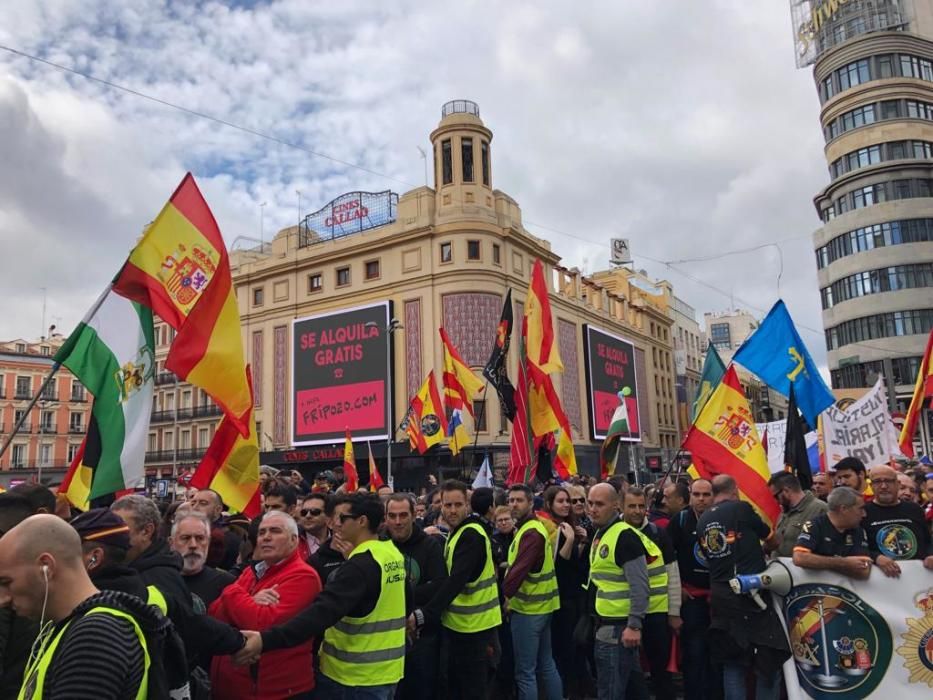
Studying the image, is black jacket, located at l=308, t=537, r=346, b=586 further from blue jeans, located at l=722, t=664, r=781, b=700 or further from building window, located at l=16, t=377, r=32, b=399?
building window, located at l=16, t=377, r=32, b=399

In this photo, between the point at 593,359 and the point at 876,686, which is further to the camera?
the point at 593,359

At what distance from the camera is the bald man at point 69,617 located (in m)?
2.27

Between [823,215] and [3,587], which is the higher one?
[823,215]

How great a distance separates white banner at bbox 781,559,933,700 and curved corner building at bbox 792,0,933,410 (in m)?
40.7

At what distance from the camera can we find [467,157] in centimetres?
3878

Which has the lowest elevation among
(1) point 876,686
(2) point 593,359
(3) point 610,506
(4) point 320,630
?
(1) point 876,686

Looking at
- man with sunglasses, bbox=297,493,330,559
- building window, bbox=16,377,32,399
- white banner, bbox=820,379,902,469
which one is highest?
building window, bbox=16,377,32,399

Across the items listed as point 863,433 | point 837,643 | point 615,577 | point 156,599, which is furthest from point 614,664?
point 863,433

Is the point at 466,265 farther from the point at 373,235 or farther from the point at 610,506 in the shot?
the point at 610,506

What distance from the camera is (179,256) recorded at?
7.21 meters

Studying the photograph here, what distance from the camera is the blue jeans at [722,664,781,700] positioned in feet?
18.3

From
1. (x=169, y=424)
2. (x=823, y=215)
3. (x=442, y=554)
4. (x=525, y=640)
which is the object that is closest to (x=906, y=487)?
(x=525, y=640)

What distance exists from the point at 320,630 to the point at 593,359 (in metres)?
43.4

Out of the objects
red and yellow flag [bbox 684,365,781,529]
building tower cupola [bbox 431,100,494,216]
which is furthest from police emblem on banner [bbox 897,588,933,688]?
building tower cupola [bbox 431,100,494,216]
